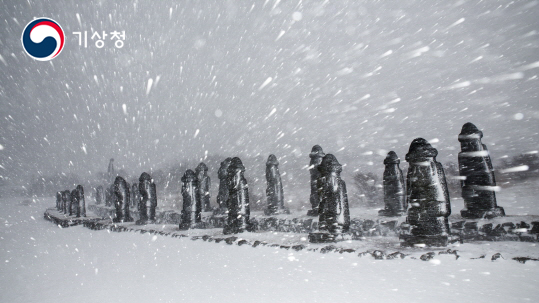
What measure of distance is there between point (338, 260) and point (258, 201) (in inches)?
822

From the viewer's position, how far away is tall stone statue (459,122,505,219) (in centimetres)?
784

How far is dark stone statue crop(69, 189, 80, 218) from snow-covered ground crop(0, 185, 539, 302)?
17495 mm

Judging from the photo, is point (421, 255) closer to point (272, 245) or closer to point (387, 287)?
point (387, 287)

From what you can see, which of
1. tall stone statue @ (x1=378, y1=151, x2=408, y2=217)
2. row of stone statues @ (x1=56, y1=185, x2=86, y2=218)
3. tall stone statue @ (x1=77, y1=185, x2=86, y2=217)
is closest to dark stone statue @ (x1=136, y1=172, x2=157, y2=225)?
row of stone statues @ (x1=56, y1=185, x2=86, y2=218)

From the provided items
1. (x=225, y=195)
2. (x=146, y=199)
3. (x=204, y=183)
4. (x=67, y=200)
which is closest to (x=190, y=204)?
(x=225, y=195)

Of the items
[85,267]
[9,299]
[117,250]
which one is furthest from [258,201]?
[9,299]

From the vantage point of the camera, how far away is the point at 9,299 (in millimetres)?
4793

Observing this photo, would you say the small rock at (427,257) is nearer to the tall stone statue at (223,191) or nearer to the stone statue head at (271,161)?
the stone statue head at (271,161)

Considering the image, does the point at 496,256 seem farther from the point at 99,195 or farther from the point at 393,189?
the point at 99,195

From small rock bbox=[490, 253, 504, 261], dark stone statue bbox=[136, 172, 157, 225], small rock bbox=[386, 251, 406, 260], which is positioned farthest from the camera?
dark stone statue bbox=[136, 172, 157, 225]

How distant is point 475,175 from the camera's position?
8.15 meters

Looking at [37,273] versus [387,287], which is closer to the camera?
[387,287]

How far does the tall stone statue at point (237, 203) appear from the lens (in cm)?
1095

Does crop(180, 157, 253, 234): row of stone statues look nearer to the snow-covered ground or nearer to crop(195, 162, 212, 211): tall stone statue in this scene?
crop(195, 162, 212, 211): tall stone statue
